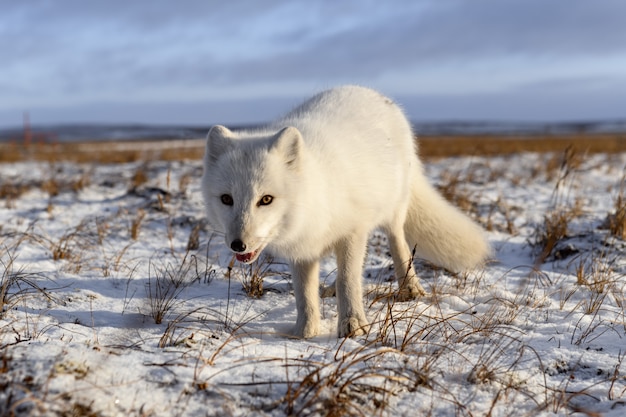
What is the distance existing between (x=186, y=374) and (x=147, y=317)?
3.15 feet

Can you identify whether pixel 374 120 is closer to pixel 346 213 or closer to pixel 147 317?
pixel 346 213

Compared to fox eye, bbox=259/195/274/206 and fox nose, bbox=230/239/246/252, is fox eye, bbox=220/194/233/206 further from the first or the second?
fox nose, bbox=230/239/246/252

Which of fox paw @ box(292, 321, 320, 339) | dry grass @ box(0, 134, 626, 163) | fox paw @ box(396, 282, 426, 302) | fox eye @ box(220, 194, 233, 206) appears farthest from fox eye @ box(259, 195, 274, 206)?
dry grass @ box(0, 134, 626, 163)

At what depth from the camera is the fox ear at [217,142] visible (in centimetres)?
287

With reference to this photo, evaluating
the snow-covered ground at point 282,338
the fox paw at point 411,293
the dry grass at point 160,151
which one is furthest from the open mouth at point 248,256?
the dry grass at point 160,151

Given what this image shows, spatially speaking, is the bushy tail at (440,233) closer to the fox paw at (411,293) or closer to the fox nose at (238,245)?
the fox paw at (411,293)

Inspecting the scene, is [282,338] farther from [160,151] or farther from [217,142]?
[160,151]

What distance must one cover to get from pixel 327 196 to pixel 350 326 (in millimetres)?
729

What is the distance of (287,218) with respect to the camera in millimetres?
2678

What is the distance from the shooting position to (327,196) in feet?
9.20

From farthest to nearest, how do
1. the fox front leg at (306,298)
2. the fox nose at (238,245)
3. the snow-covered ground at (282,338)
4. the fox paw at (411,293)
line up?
the fox paw at (411,293), the fox front leg at (306,298), the fox nose at (238,245), the snow-covered ground at (282,338)

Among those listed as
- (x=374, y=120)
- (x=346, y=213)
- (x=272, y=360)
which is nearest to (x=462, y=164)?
(x=374, y=120)

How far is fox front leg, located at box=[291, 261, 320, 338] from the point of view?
2986 millimetres

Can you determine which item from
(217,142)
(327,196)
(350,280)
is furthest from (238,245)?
(350,280)
